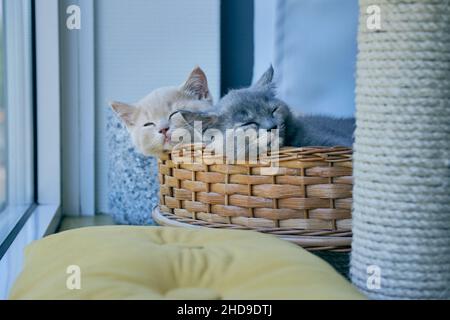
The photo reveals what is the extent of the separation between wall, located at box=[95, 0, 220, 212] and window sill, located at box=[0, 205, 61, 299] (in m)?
0.28

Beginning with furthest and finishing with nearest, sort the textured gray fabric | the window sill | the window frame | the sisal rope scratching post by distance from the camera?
the window frame
the textured gray fabric
the window sill
the sisal rope scratching post

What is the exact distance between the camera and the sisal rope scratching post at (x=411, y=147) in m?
0.92

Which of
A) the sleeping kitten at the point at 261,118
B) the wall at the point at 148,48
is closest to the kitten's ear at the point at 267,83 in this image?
the sleeping kitten at the point at 261,118

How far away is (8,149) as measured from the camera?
1.73 m

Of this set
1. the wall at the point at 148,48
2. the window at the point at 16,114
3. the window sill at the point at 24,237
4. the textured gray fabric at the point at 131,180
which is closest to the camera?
the window sill at the point at 24,237

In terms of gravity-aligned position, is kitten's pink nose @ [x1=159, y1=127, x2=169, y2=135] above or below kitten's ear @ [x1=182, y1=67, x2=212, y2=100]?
below

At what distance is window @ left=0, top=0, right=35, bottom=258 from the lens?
5.32ft

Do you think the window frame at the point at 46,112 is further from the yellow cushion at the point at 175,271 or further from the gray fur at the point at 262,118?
the yellow cushion at the point at 175,271

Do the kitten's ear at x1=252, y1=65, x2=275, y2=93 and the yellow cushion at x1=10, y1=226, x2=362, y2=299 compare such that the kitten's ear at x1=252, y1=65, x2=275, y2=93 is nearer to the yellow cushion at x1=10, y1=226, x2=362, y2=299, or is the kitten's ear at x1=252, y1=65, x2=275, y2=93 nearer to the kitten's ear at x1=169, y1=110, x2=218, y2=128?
the kitten's ear at x1=169, y1=110, x2=218, y2=128

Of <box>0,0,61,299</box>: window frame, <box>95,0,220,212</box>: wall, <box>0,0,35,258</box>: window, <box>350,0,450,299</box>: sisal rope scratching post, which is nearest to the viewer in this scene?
<box>350,0,450,299</box>: sisal rope scratching post

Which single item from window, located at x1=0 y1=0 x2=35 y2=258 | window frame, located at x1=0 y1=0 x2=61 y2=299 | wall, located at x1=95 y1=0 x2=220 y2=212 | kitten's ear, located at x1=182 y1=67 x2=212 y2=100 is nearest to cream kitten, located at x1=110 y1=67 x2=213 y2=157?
kitten's ear, located at x1=182 y1=67 x2=212 y2=100

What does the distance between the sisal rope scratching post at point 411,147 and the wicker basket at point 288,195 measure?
0.20 meters

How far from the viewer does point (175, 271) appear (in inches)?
32.1

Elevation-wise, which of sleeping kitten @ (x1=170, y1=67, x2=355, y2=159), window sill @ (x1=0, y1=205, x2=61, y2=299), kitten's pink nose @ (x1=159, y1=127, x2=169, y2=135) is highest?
sleeping kitten @ (x1=170, y1=67, x2=355, y2=159)
